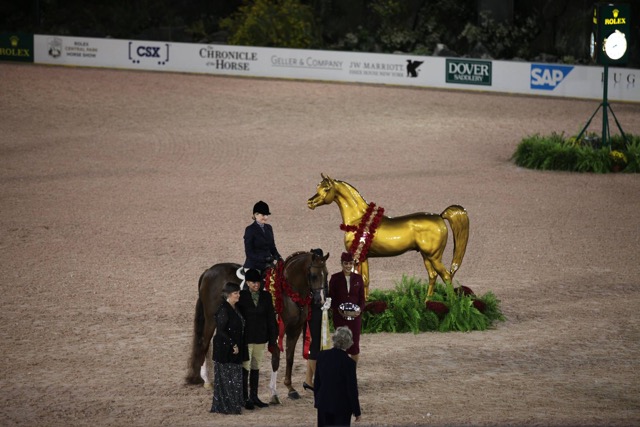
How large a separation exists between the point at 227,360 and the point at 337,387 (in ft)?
7.01

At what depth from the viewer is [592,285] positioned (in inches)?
711

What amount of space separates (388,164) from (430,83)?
11568mm

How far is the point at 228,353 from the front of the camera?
12.1 m

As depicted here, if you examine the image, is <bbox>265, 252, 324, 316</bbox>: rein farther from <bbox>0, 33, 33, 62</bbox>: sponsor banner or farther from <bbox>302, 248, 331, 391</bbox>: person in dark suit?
<bbox>0, 33, 33, 62</bbox>: sponsor banner

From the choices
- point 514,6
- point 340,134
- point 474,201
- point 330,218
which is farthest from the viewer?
point 514,6

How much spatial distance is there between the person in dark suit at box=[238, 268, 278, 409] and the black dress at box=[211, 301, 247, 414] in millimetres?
152

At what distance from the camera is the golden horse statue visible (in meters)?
15.2

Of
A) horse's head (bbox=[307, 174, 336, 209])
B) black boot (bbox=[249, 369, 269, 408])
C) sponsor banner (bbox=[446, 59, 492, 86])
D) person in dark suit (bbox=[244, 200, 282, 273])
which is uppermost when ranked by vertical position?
sponsor banner (bbox=[446, 59, 492, 86])

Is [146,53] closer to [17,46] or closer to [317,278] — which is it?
[17,46]

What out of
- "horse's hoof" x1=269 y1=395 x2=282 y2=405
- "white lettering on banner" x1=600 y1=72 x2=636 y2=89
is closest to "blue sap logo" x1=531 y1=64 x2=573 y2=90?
"white lettering on banner" x1=600 y1=72 x2=636 y2=89

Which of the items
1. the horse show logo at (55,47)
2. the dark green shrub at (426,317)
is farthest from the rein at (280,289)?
the horse show logo at (55,47)

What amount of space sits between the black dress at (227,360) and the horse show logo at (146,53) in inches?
1195

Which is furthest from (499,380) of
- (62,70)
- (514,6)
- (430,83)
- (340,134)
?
(514,6)

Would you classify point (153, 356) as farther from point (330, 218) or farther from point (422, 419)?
point (330, 218)
